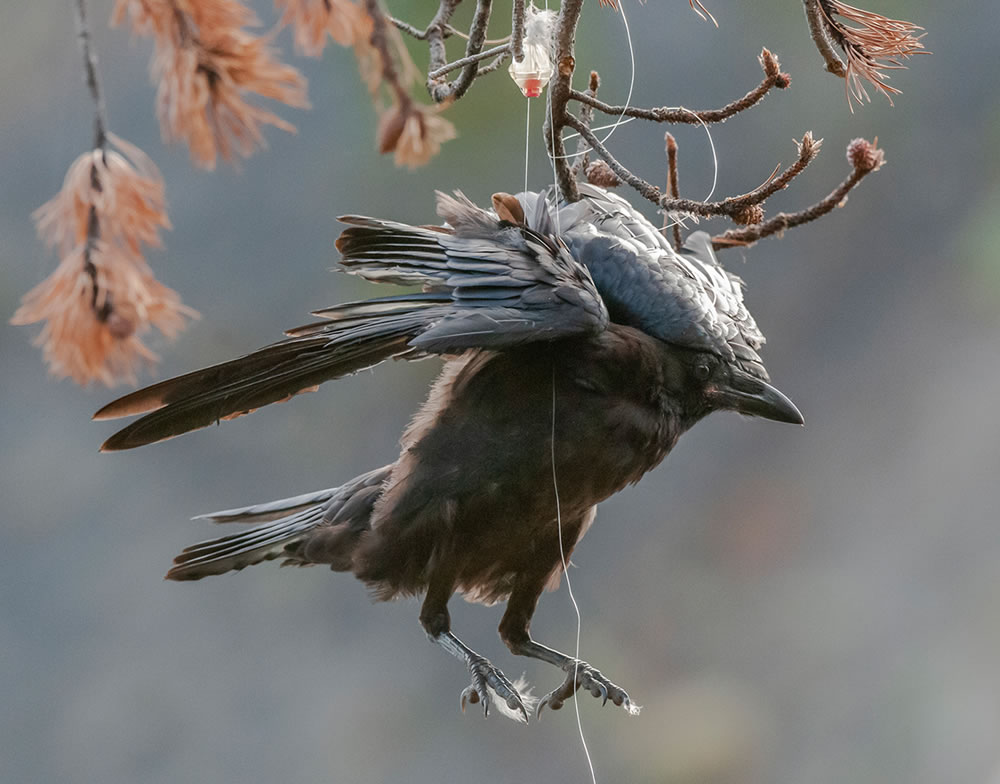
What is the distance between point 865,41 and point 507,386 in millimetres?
521

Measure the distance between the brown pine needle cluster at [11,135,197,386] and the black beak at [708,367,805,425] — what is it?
59 centimetres

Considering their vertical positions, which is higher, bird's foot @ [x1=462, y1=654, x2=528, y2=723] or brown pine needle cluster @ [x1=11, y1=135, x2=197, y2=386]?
brown pine needle cluster @ [x1=11, y1=135, x2=197, y2=386]

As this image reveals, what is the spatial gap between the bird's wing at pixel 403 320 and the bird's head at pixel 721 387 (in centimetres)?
14

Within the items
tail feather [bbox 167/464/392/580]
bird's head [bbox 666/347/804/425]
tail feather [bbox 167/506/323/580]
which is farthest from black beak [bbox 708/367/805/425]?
tail feather [bbox 167/506/323/580]

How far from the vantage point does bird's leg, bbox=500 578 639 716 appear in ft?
4.22

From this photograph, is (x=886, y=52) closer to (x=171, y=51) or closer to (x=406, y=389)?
(x=171, y=51)

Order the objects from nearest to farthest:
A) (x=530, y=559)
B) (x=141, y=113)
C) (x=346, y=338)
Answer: (x=346, y=338) < (x=530, y=559) < (x=141, y=113)

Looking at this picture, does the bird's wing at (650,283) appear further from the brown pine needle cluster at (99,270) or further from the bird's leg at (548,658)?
the brown pine needle cluster at (99,270)

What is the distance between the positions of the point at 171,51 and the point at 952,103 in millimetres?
3225

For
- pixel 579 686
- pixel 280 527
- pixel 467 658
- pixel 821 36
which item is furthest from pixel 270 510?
pixel 821 36

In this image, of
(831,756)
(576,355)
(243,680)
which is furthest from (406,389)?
(576,355)

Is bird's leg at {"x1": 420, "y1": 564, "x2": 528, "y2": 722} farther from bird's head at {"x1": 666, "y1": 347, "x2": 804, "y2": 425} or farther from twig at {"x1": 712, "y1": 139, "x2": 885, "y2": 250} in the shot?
twig at {"x1": 712, "y1": 139, "x2": 885, "y2": 250}

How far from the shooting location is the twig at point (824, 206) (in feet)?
3.63

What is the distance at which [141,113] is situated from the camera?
2.79 m
